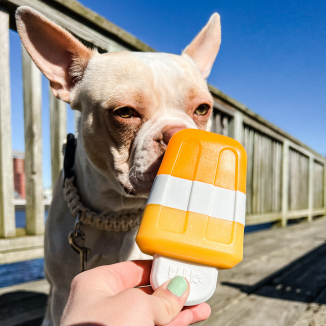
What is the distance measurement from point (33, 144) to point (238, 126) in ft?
8.71

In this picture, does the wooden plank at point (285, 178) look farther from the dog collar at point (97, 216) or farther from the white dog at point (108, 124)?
the dog collar at point (97, 216)

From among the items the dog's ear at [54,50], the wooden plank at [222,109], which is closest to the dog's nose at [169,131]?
the dog's ear at [54,50]

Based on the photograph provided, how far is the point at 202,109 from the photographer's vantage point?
1484mm

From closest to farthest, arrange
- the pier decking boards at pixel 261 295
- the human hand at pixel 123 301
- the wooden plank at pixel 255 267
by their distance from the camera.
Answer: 1. the human hand at pixel 123 301
2. the pier decking boards at pixel 261 295
3. the wooden plank at pixel 255 267

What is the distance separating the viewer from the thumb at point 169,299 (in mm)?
658

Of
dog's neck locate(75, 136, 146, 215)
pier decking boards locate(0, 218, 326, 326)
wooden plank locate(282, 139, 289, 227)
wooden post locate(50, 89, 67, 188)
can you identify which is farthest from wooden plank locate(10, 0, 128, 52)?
wooden plank locate(282, 139, 289, 227)

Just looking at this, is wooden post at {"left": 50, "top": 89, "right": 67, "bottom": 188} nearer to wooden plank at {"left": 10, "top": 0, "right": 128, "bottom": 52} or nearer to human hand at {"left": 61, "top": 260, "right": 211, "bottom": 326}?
wooden plank at {"left": 10, "top": 0, "right": 128, "bottom": 52}

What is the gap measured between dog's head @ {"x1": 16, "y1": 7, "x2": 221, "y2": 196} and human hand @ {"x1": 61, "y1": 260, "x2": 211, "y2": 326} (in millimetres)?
469

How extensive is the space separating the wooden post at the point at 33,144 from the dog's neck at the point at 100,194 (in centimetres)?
89

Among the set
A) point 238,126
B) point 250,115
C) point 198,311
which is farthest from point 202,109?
point 250,115

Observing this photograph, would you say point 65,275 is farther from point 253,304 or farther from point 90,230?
point 253,304

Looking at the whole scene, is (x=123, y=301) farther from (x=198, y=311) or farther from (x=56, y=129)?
(x=56, y=129)

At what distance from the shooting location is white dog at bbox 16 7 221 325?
128cm

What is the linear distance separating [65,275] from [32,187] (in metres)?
1.05
